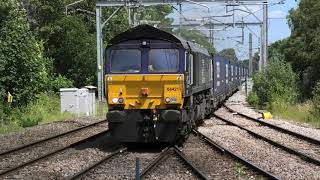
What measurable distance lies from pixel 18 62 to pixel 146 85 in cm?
1275

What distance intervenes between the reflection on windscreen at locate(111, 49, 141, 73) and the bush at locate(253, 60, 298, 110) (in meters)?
17.7

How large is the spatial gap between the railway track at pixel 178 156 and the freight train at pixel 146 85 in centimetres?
46

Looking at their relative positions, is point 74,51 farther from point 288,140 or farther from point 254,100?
point 288,140

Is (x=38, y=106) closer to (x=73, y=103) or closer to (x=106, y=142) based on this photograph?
(x=73, y=103)

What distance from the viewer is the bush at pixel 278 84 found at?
32562 millimetres

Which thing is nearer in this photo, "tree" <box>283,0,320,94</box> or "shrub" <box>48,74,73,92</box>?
"tree" <box>283,0,320,94</box>

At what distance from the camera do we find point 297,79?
117 ft

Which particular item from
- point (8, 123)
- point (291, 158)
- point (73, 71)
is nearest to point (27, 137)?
point (8, 123)

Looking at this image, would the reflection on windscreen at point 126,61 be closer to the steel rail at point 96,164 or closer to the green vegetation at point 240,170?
the steel rail at point 96,164

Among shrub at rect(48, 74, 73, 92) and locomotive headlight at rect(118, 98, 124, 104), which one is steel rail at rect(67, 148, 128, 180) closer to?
locomotive headlight at rect(118, 98, 124, 104)

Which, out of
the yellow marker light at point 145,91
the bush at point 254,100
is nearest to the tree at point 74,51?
the bush at point 254,100

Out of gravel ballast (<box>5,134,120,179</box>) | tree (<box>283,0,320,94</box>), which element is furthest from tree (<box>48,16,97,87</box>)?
gravel ballast (<box>5,134,120,179</box>)

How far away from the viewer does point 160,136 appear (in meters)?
15.3

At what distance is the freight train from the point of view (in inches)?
595
